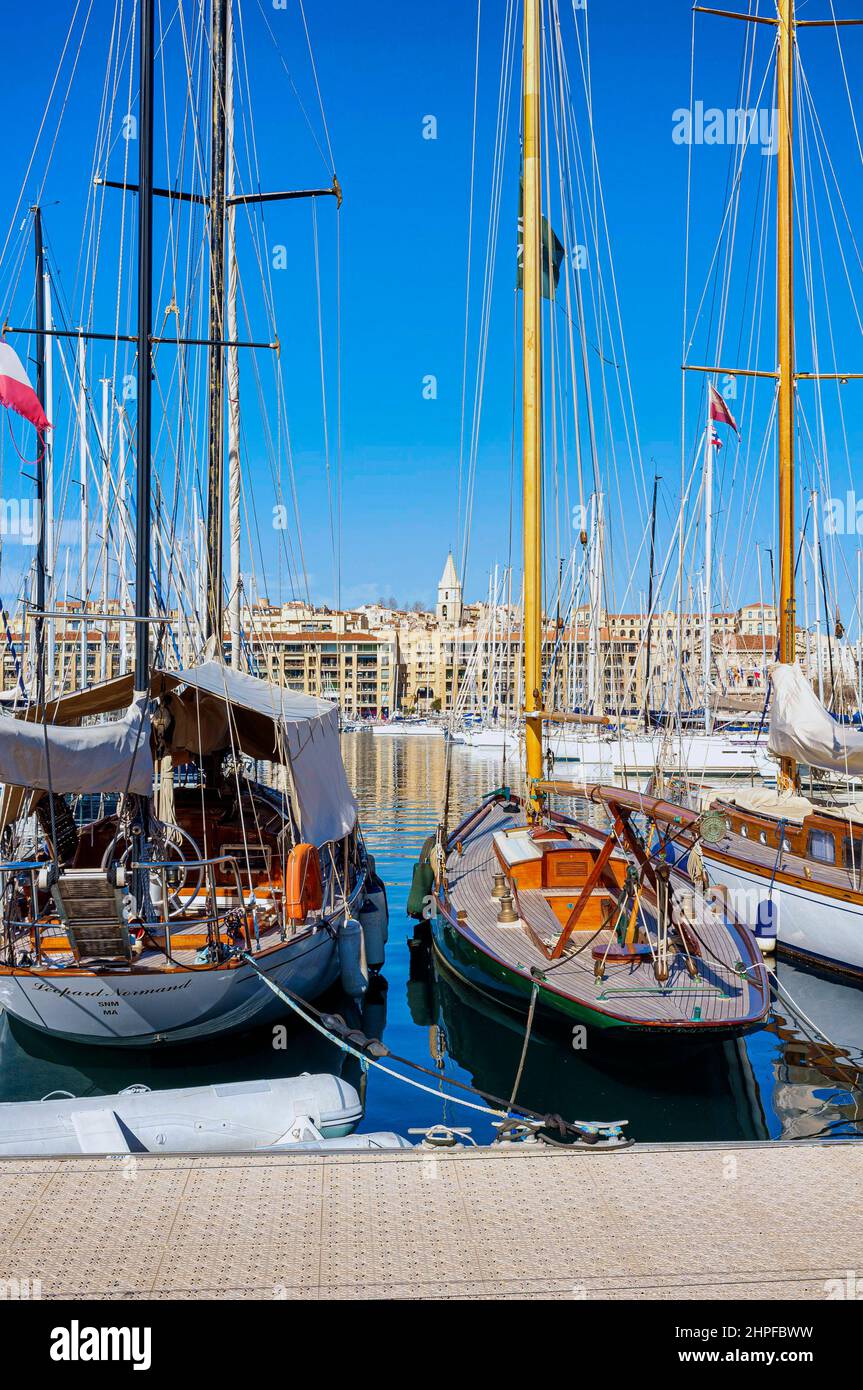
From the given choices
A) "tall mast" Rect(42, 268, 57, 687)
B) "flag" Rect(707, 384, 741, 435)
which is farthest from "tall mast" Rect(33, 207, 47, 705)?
"flag" Rect(707, 384, 741, 435)

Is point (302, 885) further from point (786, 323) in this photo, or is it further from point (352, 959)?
point (786, 323)

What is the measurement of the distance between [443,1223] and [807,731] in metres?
11.6

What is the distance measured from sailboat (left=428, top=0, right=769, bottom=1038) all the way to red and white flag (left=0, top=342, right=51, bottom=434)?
8.10 metres

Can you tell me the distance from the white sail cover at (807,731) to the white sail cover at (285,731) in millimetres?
6846

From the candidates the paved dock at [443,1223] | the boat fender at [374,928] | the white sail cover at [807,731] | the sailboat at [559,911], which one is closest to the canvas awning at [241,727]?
the boat fender at [374,928]

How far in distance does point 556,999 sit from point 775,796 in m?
9.79

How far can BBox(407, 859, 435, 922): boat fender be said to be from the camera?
19.3 m

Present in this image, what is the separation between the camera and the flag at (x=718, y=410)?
103 feet

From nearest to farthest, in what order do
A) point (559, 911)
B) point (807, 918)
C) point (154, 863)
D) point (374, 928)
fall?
point (154, 863) < point (559, 911) < point (807, 918) < point (374, 928)

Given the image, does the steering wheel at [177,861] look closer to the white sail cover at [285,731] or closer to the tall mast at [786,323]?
the white sail cover at [285,731]

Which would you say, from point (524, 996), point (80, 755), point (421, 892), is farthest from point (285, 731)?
point (421, 892)

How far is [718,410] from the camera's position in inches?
1245

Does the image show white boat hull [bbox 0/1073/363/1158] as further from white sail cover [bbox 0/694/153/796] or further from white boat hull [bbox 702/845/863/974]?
white boat hull [bbox 702/845/863/974]

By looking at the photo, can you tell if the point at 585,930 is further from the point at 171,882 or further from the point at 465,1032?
the point at 171,882
